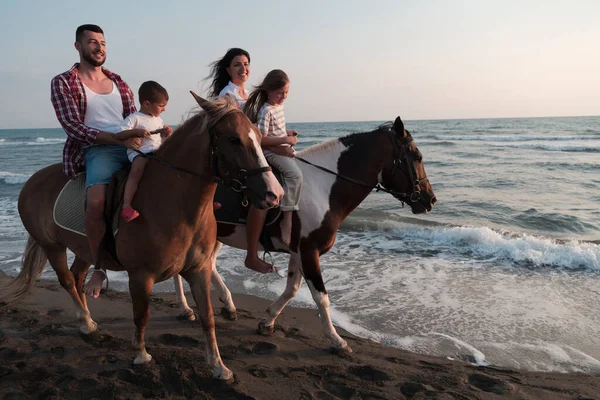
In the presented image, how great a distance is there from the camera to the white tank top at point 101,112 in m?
3.64

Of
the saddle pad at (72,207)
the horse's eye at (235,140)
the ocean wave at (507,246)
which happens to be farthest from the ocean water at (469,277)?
the horse's eye at (235,140)

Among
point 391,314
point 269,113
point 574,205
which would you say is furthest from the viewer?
point 574,205

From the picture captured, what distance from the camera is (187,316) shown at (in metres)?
4.84

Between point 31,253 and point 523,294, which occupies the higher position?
point 31,253

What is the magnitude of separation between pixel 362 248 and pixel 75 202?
18.9ft

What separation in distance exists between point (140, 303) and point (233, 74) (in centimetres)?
236

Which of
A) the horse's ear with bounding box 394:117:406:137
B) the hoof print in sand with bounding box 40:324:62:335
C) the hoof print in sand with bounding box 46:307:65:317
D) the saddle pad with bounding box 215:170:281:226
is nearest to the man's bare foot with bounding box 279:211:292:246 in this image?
the saddle pad with bounding box 215:170:281:226

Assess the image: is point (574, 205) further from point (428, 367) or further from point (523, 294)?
point (428, 367)

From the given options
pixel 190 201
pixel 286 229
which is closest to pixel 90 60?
pixel 190 201

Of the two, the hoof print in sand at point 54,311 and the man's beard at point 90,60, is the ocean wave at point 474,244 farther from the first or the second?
the man's beard at point 90,60

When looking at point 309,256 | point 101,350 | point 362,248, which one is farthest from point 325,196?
point 362,248

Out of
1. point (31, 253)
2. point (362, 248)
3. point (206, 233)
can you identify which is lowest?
point (362, 248)

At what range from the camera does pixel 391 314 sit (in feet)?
17.1

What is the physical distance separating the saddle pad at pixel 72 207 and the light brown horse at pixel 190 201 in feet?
0.51
